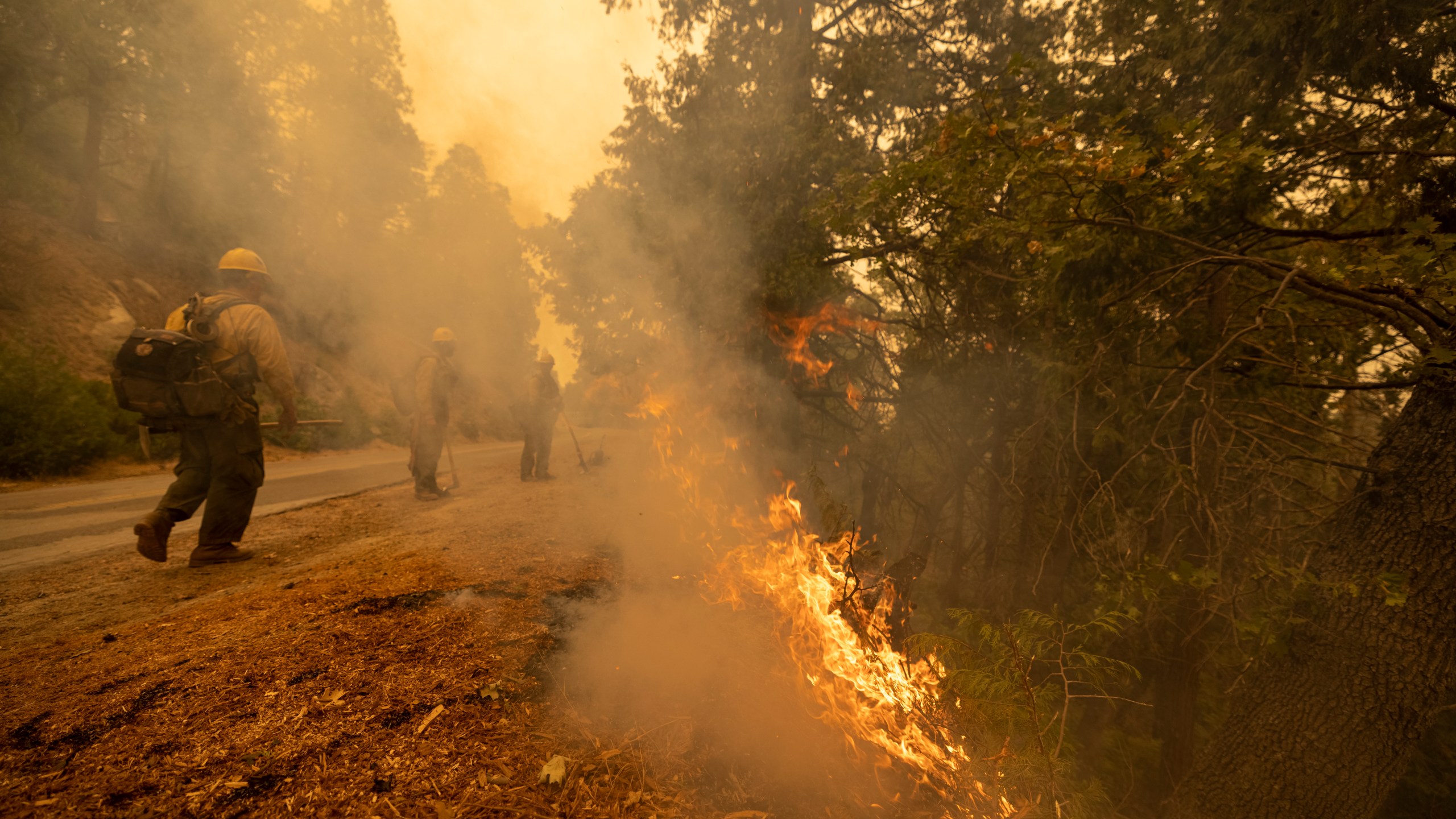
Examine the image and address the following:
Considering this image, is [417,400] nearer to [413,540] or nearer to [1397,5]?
[413,540]

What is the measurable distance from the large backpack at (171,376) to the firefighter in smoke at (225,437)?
53 millimetres

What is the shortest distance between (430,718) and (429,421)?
19.2ft

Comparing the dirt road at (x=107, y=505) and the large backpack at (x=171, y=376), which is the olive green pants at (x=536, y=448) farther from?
the large backpack at (x=171, y=376)

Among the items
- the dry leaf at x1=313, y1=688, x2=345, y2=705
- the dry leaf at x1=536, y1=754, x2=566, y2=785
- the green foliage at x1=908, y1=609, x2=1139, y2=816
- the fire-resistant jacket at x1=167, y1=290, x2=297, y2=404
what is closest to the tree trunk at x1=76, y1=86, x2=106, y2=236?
the fire-resistant jacket at x1=167, y1=290, x2=297, y2=404

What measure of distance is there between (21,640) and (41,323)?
46.6 ft

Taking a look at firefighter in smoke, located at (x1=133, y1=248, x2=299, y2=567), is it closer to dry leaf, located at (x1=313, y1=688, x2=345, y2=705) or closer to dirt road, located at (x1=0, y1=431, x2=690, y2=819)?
dirt road, located at (x1=0, y1=431, x2=690, y2=819)

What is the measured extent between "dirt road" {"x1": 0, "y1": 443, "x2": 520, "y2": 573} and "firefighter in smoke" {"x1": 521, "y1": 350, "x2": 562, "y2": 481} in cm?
212

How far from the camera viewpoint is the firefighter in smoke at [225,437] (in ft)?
12.8

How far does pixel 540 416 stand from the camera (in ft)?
30.6

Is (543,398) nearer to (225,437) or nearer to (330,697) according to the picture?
(225,437)

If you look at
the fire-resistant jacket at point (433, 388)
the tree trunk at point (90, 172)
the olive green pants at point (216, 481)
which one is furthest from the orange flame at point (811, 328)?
the tree trunk at point (90, 172)

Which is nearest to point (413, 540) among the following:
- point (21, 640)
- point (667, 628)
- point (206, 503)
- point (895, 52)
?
point (206, 503)

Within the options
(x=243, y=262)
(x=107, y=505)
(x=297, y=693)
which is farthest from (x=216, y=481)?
(x=107, y=505)

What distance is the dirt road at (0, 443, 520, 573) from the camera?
4.31 metres
